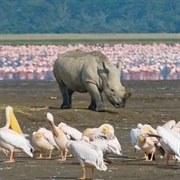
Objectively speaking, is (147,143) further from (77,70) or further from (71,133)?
(77,70)

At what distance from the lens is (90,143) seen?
14.6m

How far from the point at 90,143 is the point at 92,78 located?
8906 millimetres

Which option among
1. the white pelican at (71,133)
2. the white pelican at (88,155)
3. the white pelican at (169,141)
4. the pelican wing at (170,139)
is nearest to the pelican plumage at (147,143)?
the white pelican at (169,141)

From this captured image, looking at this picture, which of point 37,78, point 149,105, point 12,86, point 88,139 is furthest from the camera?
point 37,78

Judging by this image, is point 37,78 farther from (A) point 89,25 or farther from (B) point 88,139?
(A) point 89,25

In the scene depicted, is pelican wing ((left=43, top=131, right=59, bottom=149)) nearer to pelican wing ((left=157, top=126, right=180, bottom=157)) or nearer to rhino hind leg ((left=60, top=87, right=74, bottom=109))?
pelican wing ((left=157, top=126, right=180, bottom=157))

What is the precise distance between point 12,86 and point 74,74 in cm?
878

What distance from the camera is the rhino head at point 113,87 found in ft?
76.0

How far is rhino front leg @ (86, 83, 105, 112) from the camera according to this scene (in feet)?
75.7

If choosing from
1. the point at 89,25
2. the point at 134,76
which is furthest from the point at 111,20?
the point at 134,76

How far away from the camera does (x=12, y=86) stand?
107 ft

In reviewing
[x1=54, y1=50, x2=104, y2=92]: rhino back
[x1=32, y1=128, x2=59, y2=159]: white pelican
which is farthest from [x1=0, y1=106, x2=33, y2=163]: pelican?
[x1=54, y1=50, x2=104, y2=92]: rhino back

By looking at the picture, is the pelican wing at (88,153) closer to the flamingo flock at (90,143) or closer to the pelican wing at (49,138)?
the flamingo flock at (90,143)

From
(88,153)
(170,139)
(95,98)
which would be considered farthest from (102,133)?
(95,98)
